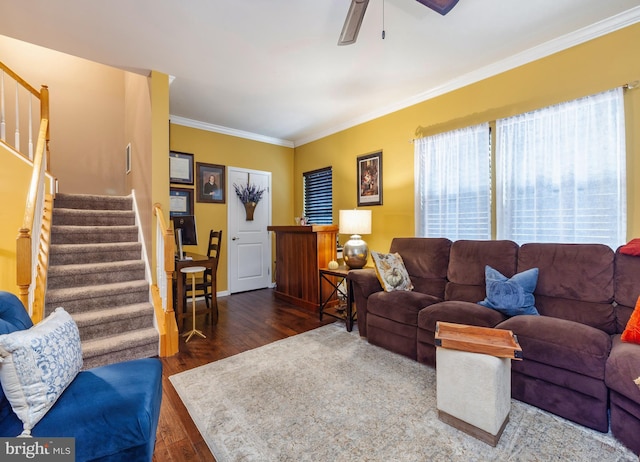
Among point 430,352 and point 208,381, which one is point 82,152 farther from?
point 430,352

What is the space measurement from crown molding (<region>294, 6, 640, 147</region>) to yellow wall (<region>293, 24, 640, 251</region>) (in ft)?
0.14

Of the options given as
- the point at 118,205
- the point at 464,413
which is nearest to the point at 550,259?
the point at 464,413

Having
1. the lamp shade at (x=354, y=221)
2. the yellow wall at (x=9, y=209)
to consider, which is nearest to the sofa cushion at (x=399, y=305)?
the lamp shade at (x=354, y=221)

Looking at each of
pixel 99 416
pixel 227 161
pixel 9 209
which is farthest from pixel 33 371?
pixel 227 161

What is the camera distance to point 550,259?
2.35 m

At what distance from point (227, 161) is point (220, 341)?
3065 mm

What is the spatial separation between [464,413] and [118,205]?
4652 millimetres

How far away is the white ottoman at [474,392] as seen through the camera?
1565mm

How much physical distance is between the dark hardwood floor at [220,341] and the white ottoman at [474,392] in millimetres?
1367

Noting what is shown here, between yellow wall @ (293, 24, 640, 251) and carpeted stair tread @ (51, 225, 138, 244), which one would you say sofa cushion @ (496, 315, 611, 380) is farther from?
Result: carpeted stair tread @ (51, 225, 138, 244)

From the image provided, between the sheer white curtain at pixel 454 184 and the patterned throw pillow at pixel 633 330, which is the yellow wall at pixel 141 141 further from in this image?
the patterned throw pillow at pixel 633 330

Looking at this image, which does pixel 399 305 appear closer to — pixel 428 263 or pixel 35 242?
pixel 428 263

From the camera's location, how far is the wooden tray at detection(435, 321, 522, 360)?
5.17ft

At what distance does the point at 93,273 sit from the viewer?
3008mm
